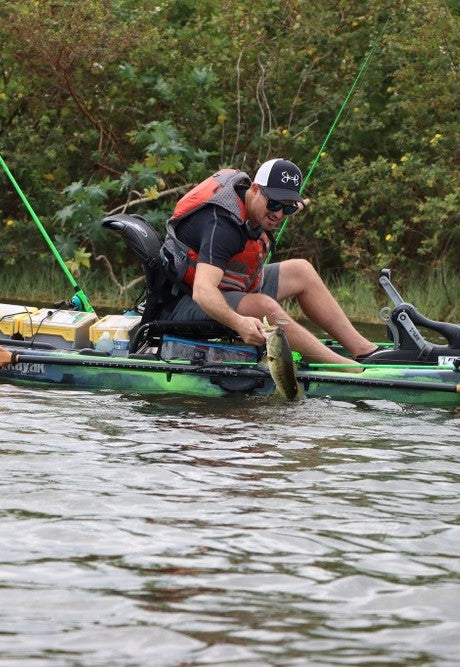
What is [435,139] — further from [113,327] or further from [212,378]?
[212,378]

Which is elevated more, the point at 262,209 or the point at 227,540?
the point at 262,209

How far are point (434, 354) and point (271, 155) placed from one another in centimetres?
777

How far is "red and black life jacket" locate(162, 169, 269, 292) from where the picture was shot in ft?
29.7

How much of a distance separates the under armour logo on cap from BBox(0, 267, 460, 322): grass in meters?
5.92

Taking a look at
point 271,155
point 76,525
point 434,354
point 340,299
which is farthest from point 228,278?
point 271,155

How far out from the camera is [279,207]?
893 centimetres

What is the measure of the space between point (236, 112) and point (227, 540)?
11881 millimetres

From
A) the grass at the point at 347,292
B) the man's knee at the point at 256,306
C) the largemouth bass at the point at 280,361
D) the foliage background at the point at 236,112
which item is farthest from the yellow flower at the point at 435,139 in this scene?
the largemouth bass at the point at 280,361

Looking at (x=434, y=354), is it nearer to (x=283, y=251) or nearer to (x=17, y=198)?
(x=283, y=251)

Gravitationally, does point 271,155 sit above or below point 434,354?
above

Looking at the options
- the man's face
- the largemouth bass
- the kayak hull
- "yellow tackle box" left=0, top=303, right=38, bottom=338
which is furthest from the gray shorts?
"yellow tackle box" left=0, top=303, right=38, bottom=338

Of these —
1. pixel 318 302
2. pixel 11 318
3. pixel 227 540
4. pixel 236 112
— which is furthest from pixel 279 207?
pixel 236 112

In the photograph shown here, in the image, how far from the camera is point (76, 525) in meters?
5.86

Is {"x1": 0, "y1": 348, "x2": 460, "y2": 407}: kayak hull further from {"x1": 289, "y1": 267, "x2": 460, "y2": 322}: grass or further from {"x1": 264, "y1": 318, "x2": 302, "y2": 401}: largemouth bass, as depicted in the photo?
{"x1": 289, "y1": 267, "x2": 460, "y2": 322}: grass
